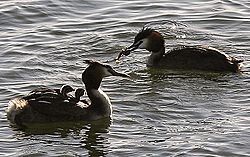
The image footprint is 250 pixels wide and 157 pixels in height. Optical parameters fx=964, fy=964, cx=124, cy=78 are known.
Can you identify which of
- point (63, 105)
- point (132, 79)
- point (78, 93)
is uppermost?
point (78, 93)

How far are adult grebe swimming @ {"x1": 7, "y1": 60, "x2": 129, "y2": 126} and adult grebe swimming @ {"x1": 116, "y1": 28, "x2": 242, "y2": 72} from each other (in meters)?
2.60

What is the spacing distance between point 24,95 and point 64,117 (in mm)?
1208

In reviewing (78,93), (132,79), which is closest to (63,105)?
(78,93)

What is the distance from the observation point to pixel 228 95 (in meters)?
14.1

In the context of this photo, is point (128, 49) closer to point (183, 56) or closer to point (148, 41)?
point (148, 41)

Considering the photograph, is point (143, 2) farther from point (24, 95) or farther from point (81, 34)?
point (24, 95)

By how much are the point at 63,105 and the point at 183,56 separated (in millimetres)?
3454

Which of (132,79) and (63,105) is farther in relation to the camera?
(132,79)

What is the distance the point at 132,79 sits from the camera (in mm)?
15164

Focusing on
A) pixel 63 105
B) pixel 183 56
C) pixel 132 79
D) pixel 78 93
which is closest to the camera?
pixel 63 105

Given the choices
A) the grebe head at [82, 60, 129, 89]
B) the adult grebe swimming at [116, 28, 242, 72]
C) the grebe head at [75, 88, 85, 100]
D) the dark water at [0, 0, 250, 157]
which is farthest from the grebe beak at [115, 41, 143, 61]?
the grebe head at [75, 88, 85, 100]

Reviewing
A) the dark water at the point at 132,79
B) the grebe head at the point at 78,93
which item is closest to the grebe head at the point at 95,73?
the grebe head at the point at 78,93

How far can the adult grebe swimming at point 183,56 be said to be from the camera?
15609mm

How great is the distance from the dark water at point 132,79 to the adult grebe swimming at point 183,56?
188 mm
